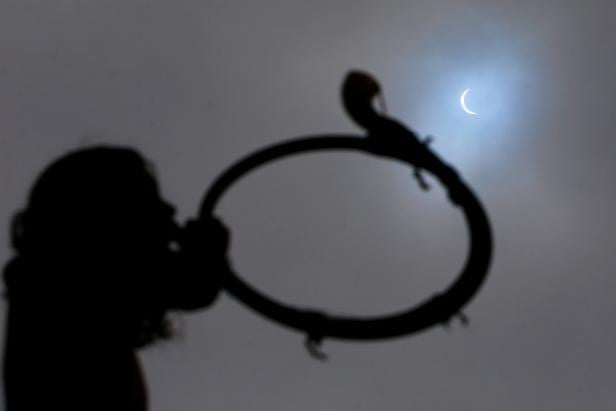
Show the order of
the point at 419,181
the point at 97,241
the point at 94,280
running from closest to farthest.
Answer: the point at 94,280, the point at 97,241, the point at 419,181

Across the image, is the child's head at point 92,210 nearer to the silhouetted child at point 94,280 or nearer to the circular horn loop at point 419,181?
the silhouetted child at point 94,280

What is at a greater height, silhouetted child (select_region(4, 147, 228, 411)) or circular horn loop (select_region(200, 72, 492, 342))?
circular horn loop (select_region(200, 72, 492, 342))

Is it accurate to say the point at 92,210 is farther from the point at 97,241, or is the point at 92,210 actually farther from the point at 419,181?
the point at 419,181

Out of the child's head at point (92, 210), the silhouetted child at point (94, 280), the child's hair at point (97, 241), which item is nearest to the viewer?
the silhouetted child at point (94, 280)

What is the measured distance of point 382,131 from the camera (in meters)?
7.27

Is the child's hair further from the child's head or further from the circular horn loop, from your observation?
the circular horn loop

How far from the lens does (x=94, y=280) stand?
5359 mm

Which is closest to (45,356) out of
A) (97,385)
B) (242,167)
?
(97,385)

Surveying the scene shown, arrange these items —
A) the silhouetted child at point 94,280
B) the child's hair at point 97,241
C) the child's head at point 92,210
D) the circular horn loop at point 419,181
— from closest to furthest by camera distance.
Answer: the silhouetted child at point 94,280 → the child's hair at point 97,241 → the child's head at point 92,210 → the circular horn loop at point 419,181

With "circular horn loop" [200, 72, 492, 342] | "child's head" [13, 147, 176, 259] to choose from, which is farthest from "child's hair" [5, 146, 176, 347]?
"circular horn loop" [200, 72, 492, 342]

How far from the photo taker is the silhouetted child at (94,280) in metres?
5.00

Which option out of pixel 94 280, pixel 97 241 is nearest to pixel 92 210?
pixel 97 241

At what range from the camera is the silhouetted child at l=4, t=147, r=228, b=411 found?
5000 mm

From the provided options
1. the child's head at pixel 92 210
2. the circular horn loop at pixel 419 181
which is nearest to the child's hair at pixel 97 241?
the child's head at pixel 92 210
